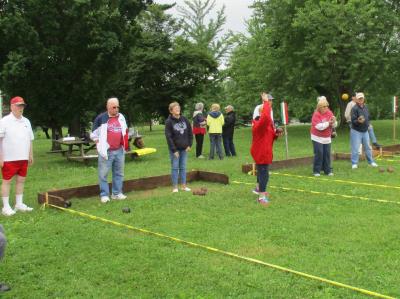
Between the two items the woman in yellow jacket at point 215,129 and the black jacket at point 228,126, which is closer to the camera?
the woman in yellow jacket at point 215,129

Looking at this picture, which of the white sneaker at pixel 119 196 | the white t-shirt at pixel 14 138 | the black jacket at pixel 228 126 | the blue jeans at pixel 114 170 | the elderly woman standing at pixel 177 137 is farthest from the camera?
the black jacket at pixel 228 126

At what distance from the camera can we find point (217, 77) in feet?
135

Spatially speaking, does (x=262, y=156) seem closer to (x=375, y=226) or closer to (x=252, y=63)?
(x=375, y=226)

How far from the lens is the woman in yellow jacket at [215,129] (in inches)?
591

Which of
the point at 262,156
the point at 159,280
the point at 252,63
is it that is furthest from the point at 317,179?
the point at 252,63

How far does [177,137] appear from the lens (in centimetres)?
887

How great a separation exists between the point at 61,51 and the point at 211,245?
12.5 metres

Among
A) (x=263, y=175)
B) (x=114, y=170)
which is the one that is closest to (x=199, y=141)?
(x=114, y=170)

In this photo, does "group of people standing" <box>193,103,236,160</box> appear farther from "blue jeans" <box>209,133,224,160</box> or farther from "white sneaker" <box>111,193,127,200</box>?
"white sneaker" <box>111,193,127,200</box>

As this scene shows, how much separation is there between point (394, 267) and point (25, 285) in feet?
11.3

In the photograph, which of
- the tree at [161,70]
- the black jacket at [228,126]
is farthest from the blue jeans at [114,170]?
the tree at [161,70]

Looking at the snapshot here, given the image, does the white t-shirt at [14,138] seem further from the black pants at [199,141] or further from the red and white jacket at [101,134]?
the black pants at [199,141]

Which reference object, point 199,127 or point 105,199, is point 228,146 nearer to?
point 199,127

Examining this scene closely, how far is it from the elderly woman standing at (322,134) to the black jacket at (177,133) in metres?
3.19
